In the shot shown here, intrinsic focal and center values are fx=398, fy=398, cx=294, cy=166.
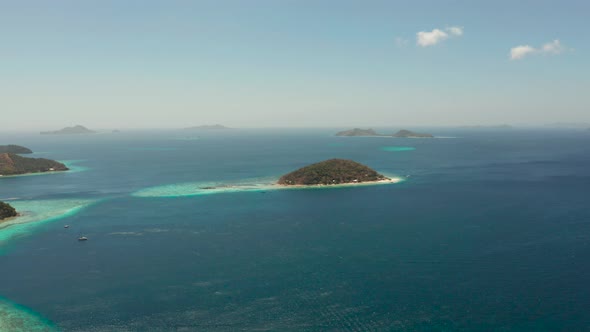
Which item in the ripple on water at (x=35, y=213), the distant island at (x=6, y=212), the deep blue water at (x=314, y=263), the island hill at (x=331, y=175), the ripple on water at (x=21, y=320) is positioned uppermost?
the island hill at (x=331, y=175)

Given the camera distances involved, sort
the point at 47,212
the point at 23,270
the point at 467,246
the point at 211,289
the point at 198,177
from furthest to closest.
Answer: the point at 198,177
the point at 47,212
the point at 467,246
the point at 23,270
the point at 211,289

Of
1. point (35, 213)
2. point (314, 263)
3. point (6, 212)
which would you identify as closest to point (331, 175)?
point (314, 263)

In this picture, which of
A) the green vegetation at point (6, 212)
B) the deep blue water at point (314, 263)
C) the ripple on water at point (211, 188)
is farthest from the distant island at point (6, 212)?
the ripple on water at point (211, 188)

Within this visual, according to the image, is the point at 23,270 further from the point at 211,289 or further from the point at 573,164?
the point at 573,164

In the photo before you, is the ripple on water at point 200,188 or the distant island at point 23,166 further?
the distant island at point 23,166

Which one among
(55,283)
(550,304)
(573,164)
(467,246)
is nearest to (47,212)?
(55,283)

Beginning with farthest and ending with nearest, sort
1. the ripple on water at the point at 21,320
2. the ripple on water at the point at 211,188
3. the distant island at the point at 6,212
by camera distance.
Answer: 1. the ripple on water at the point at 211,188
2. the distant island at the point at 6,212
3. the ripple on water at the point at 21,320

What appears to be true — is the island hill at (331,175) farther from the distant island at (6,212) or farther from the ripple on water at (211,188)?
the distant island at (6,212)
